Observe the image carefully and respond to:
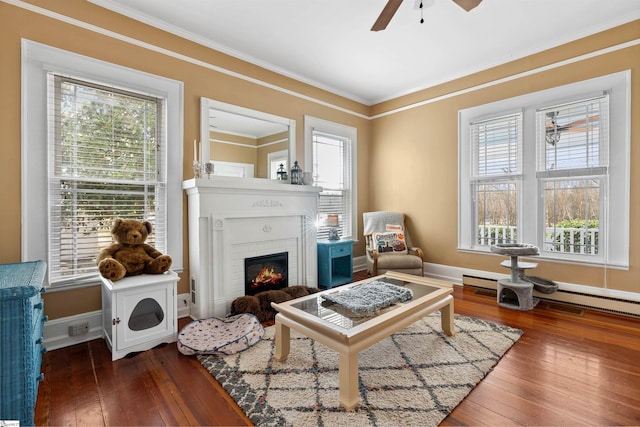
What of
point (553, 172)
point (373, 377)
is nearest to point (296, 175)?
point (373, 377)

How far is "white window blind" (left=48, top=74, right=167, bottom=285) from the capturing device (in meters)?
2.45

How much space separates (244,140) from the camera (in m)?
3.57

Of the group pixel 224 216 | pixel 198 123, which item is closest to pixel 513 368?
pixel 224 216

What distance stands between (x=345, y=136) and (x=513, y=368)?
3.78m

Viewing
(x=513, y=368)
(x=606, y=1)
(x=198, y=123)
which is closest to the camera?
(x=513, y=368)

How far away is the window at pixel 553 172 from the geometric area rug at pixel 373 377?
1.56 meters

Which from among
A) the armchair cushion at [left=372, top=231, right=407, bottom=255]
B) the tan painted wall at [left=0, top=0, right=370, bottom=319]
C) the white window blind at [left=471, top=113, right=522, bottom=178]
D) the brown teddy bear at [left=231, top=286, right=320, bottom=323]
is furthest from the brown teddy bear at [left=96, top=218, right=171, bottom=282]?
the white window blind at [left=471, top=113, right=522, bottom=178]

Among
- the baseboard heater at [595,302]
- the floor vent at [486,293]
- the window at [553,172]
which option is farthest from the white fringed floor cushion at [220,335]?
the baseboard heater at [595,302]

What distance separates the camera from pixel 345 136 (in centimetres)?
488

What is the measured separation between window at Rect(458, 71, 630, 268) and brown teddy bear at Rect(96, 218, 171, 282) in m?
3.82

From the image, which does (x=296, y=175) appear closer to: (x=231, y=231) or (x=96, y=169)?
(x=231, y=231)

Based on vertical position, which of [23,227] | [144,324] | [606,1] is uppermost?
[606,1]

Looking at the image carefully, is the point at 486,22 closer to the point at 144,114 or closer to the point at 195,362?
the point at 144,114

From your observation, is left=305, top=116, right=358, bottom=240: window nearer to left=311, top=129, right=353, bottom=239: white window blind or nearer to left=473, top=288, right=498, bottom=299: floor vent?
left=311, top=129, right=353, bottom=239: white window blind
